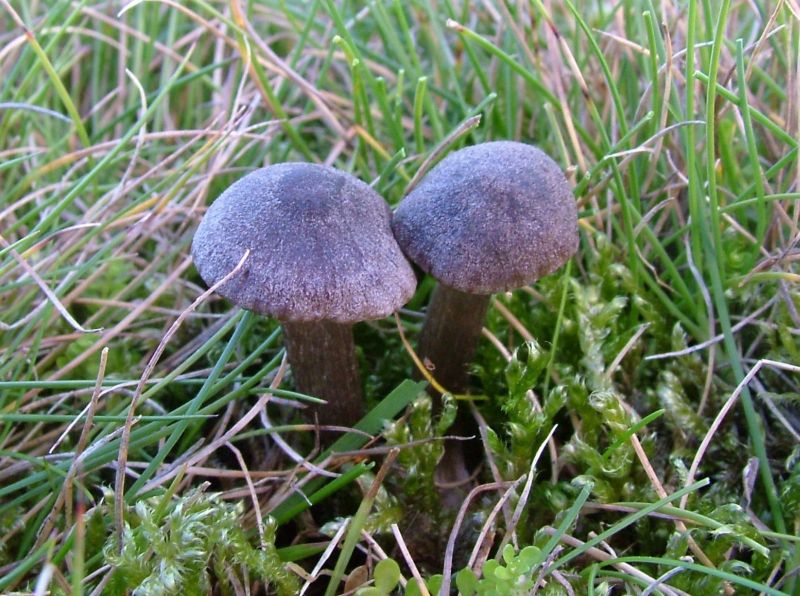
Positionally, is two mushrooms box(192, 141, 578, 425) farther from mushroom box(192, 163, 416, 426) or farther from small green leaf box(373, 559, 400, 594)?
small green leaf box(373, 559, 400, 594)

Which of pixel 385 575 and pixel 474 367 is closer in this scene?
pixel 385 575

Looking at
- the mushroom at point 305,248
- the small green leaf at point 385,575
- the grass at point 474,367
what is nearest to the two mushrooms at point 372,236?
the mushroom at point 305,248

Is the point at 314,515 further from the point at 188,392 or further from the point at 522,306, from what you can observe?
the point at 522,306

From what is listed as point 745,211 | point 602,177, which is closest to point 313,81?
point 602,177

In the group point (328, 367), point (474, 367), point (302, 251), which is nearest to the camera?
point (302, 251)

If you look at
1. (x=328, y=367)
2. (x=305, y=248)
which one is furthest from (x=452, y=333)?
(x=305, y=248)

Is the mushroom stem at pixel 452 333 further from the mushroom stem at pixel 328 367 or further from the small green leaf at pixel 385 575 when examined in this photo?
the small green leaf at pixel 385 575

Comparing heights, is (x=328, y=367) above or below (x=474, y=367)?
above

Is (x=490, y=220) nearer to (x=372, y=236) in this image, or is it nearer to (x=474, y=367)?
(x=372, y=236)

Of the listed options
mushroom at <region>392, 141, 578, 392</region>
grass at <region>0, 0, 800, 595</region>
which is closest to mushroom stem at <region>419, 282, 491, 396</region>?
grass at <region>0, 0, 800, 595</region>
